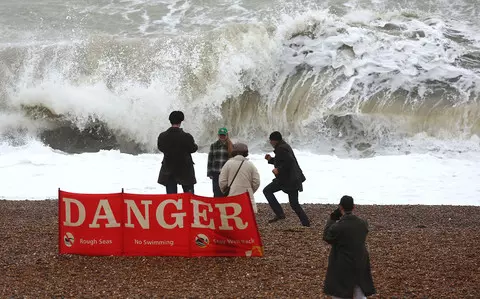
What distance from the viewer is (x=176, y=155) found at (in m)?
10.6

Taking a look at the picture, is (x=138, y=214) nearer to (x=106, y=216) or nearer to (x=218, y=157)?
(x=106, y=216)

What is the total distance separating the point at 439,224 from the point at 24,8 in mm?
22228

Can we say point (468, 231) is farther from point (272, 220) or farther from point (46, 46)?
point (46, 46)

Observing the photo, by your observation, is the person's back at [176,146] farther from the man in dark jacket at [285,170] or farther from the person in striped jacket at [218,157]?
the man in dark jacket at [285,170]

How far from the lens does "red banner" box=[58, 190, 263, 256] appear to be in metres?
9.09

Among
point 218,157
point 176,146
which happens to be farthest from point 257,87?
point 176,146

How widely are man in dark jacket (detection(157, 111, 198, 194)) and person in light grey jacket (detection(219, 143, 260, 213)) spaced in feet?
1.53

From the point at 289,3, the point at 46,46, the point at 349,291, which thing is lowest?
the point at 349,291

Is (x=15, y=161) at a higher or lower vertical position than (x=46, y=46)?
lower

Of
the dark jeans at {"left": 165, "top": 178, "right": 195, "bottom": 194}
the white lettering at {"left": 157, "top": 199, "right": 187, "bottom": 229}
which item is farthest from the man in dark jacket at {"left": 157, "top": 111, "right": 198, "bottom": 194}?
the white lettering at {"left": 157, "top": 199, "right": 187, "bottom": 229}

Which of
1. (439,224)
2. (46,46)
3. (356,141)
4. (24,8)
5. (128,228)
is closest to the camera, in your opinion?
(128,228)

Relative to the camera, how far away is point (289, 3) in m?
29.5

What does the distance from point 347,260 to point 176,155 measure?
406 cm

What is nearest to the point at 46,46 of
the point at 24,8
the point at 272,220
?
the point at 24,8
